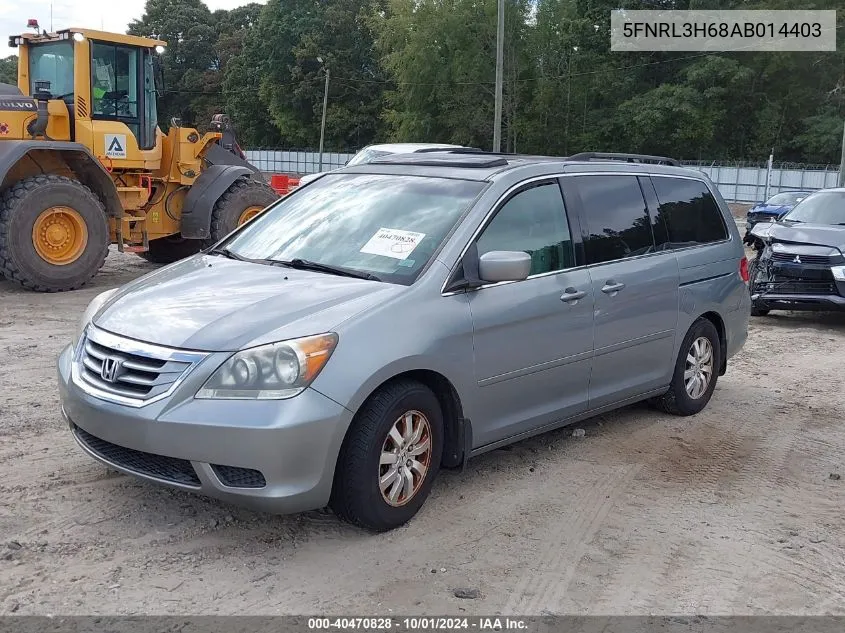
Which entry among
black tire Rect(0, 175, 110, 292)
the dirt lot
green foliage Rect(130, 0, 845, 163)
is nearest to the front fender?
black tire Rect(0, 175, 110, 292)

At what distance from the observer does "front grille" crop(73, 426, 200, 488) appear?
3.91 metres

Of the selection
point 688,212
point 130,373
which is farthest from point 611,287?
point 130,373

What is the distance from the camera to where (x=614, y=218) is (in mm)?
5766

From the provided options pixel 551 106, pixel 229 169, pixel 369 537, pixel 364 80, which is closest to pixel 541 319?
pixel 369 537

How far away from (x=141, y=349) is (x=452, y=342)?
1.46 metres

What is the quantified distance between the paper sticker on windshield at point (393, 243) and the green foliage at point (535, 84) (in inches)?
1993

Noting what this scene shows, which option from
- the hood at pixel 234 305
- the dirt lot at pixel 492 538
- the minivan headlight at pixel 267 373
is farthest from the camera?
the hood at pixel 234 305

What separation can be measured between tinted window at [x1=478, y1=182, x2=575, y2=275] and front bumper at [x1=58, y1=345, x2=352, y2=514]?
1.47 metres

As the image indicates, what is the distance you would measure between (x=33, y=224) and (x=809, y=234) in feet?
30.4

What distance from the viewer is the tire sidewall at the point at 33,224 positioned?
34.9 ft

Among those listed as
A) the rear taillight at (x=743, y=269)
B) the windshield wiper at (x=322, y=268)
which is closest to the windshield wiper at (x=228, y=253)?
the windshield wiper at (x=322, y=268)

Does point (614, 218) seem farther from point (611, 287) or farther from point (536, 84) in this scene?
point (536, 84)

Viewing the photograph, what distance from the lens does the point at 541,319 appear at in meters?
4.96

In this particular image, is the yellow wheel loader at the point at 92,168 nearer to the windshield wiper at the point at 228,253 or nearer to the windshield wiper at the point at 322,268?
the windshield wiper at the point at 228,253
